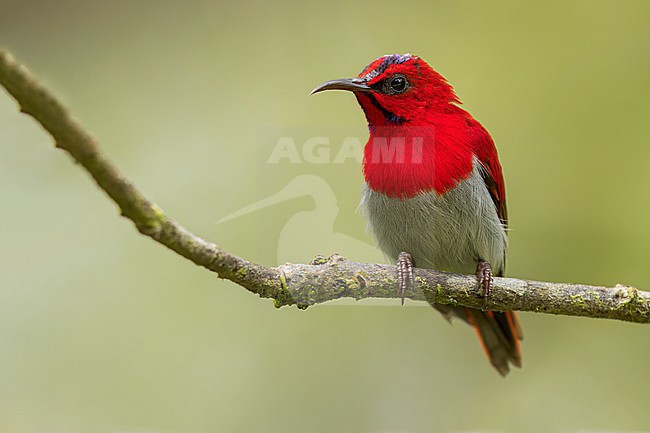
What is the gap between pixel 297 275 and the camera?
2.68 meters

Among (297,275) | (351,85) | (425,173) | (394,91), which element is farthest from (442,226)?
(297,275)

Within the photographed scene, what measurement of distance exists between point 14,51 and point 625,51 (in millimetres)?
5483

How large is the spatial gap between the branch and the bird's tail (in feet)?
3.93

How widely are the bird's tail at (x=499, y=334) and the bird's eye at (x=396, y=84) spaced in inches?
61.5

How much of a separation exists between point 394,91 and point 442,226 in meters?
0.79

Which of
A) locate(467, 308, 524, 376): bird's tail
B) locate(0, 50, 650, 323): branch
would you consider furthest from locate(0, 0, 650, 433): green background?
locate(0, 50, 650, 323): branch

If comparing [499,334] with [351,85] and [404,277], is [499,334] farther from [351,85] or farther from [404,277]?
[351,85]

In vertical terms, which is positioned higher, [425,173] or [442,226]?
[425,173]

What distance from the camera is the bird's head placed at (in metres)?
3.70

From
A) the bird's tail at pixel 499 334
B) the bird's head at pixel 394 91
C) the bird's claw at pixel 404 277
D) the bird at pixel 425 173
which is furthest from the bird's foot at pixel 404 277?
the bird's tail at pixel 499 334

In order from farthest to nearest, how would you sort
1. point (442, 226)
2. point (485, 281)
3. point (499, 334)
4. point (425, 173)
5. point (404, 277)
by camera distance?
1. point (499, 334)
2. point (442, 226)
3. point (425, 173)
4. point (485, 281)
5. point (404, 277)

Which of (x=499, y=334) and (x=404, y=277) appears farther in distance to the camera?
(x=499, y=334)

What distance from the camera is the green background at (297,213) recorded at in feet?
17.2

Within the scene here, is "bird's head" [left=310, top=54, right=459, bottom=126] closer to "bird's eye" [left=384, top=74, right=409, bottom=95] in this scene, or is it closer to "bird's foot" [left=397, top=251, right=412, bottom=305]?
"bird's eye" [left=384, top=74, right=409, bottom=95]
